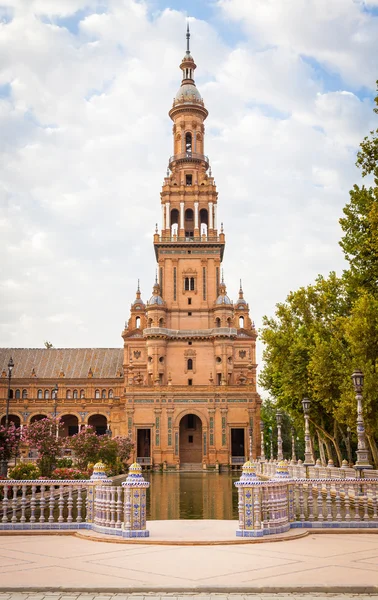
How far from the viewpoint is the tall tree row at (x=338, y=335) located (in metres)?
25.4

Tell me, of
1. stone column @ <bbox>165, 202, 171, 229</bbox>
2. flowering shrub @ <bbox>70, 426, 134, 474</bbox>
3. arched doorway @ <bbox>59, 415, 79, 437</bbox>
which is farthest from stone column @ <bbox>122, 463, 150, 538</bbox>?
arched doorway @ <bbox>59, 415, 79, 437</bbox>

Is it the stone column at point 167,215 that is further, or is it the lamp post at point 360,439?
the stone column at point 167,215

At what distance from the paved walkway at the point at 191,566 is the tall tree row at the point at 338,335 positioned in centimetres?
1194

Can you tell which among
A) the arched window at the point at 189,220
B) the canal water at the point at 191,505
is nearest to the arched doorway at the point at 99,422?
the arched window at the point at 189,220

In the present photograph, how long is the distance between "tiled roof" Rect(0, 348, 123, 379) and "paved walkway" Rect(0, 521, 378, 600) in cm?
7031

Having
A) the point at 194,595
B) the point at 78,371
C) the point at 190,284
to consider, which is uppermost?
the point at 190,284

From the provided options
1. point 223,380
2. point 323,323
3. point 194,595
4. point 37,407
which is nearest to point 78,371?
point 37,407

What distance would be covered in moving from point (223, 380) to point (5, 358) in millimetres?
33416

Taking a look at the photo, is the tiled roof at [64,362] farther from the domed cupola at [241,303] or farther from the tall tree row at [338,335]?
the tall tree row at [338,335]

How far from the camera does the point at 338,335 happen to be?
3472cm

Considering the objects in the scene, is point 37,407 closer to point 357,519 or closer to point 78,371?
point 78,371

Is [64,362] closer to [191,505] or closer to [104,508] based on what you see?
[191,505]

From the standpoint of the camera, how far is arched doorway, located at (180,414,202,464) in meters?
68.0

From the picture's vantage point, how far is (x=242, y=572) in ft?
34.5
